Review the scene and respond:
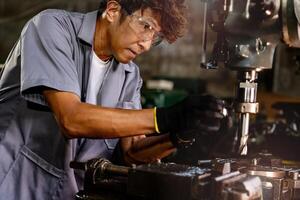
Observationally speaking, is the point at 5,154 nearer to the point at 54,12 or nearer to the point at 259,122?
the point at 54,12

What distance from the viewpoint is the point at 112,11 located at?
1.66 m

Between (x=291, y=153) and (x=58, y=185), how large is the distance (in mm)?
1348

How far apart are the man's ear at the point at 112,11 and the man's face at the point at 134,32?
2 cm

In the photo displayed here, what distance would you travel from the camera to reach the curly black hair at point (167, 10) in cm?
160

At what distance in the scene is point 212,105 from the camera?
1.26 meters

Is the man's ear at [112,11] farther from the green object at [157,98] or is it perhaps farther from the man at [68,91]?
the green object at [157,98]

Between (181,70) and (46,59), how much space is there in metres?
3.76

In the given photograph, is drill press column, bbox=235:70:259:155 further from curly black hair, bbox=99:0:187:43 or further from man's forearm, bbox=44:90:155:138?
curly black hair, bbox=99:0:187:43

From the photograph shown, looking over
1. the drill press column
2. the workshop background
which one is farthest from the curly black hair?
the workshop background

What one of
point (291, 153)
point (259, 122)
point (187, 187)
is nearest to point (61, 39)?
point (187, 187)

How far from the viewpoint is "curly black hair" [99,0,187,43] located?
1.60m

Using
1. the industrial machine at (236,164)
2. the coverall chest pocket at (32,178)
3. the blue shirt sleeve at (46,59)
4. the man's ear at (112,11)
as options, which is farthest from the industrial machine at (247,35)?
the coverall chest pocket at (32,178)

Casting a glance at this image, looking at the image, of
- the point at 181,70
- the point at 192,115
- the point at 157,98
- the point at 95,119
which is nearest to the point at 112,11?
the point at 95,119

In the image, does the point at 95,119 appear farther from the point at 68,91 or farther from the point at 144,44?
the point at 144,44
